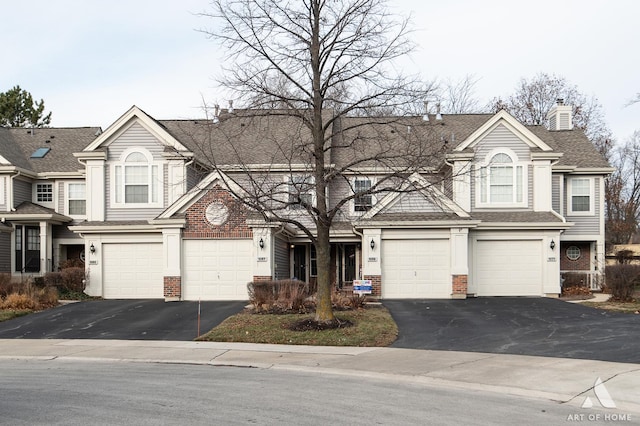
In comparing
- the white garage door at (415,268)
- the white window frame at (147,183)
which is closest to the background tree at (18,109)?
the white window frame at (147,183)

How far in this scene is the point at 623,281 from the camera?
22281 mm

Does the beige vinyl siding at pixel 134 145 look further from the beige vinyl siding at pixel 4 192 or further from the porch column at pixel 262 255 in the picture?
the beige vinyl siding at pixel 4 192

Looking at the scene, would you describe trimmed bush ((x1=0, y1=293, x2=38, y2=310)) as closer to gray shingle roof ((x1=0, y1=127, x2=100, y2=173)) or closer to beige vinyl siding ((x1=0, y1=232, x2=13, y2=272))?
beige vinyl siding ((x1=0, y1=232, x2=13, y2=272))

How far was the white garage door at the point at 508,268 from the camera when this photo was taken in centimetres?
2475

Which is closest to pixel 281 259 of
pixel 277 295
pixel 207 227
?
pixel 207 227

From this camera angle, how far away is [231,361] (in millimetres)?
13172

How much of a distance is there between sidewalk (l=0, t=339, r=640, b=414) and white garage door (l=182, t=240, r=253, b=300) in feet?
25.4

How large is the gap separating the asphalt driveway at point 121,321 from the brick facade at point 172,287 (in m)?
0.56

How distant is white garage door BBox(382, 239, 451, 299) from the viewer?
2384 centimetres

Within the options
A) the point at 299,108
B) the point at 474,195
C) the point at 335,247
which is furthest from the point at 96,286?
the point at 474,195

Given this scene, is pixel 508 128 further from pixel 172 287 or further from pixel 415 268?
pixel 172 287

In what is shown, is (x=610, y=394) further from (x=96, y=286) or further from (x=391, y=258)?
(x=96, y=286)

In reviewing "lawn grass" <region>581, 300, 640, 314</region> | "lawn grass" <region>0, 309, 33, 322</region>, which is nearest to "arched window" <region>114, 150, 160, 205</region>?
"lawn grass" <region>0, 309, 33, 322</region>

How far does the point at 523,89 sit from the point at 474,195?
26.3 meters
